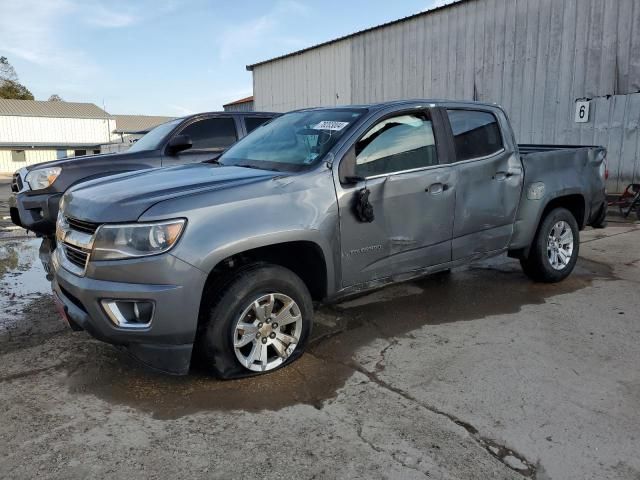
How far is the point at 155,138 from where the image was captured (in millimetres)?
6609

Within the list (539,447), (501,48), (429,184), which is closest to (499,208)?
(429,184)

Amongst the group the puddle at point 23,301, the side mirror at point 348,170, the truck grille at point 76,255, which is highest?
the side mirror at point 348,170

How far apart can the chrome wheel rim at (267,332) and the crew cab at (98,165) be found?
270 cm

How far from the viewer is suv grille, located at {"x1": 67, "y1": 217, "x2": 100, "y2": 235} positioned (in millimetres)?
3018

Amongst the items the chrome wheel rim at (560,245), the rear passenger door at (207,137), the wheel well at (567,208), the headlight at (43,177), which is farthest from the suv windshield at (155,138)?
the chrome wheel rim at (560,245)

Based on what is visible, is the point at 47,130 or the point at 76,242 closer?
the point at 76,242

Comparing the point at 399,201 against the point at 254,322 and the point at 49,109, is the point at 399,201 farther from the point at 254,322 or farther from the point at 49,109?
the point at 49,109

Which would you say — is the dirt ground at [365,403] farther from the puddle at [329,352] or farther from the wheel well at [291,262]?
the wheel well at [291,262]

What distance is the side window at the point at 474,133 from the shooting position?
170 inches

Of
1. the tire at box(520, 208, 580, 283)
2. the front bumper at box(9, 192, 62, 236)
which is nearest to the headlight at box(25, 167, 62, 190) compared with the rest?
the front bumper at box(9, 192, 62, 236)

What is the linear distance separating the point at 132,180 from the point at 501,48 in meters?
11.8

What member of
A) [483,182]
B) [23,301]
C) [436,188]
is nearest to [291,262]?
[436,188]

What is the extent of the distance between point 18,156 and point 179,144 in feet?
184

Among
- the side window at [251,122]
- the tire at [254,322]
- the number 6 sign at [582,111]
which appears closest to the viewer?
the tire at [254,322]
